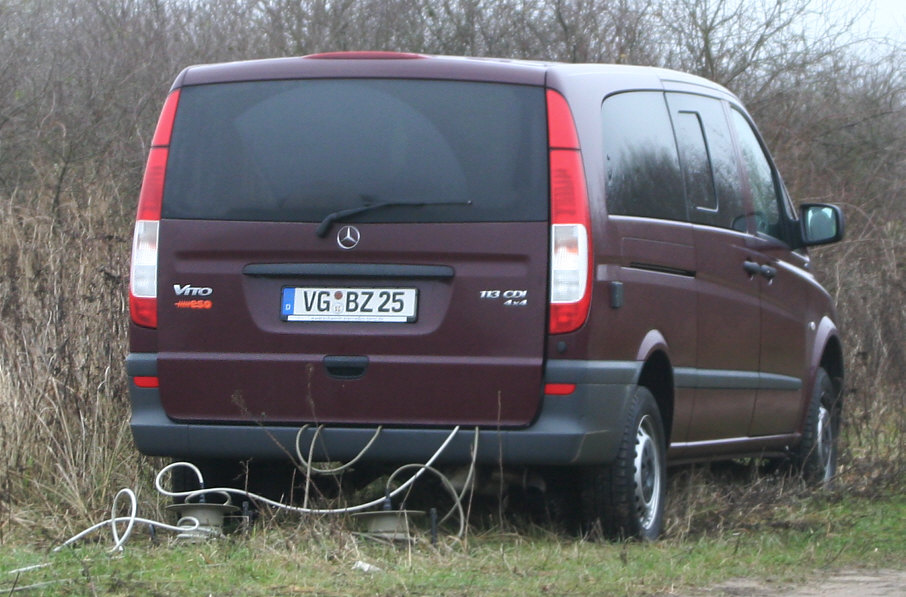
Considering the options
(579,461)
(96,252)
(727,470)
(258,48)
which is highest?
(258,48)

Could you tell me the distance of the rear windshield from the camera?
590 cm

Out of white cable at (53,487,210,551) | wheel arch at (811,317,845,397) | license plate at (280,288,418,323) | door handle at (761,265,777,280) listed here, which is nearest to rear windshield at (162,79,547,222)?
license plate at (280,288,418,323)

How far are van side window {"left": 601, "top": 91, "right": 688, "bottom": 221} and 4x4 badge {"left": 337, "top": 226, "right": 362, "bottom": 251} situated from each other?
0.92m

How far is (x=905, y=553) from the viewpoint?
253 inches

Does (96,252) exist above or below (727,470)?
above

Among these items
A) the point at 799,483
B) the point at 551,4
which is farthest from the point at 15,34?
the point at 799,483

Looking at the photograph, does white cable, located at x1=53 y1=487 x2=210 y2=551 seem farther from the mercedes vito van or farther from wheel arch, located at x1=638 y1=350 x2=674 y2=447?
wheel arch, located at x1=638 y1=350 x2=674 y2=447

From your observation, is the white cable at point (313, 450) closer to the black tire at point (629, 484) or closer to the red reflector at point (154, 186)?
the black tire at point (629, 484)

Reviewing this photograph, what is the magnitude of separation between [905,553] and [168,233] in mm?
3076

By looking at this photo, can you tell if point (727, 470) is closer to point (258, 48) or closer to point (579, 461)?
point (579, 461)

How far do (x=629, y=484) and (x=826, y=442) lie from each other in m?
2.91

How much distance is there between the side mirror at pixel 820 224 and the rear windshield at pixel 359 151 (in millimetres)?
2746

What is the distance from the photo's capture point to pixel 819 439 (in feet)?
28.0

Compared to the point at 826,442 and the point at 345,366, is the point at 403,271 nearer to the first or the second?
the point at 345,366
